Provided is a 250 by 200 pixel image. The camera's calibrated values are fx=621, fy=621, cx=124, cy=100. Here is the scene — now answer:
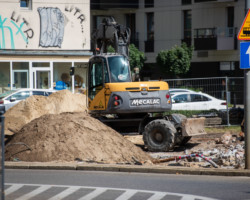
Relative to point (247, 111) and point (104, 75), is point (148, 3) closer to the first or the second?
point (104, 75)

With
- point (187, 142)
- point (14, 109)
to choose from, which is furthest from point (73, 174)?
point (14, 109)

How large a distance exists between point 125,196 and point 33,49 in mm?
32538

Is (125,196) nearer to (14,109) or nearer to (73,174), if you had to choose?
(73,174)

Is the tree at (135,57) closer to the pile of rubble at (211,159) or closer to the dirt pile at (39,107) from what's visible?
the dirt pile at (39,107)

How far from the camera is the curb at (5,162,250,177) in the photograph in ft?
42.0

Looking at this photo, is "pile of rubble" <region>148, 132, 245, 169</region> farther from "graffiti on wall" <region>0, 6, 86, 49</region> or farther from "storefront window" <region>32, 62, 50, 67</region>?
"storefront window" <region>32, 62, 50, 67</region>

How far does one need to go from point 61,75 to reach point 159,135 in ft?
80.9

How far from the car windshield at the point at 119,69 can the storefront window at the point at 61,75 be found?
73.8ft

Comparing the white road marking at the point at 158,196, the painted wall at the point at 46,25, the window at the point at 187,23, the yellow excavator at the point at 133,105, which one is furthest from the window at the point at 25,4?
the white road marking at the point at 158,196

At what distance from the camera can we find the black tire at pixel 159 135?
62.1 ft

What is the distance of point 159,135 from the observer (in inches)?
755

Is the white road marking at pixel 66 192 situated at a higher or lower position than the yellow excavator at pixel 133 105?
lower

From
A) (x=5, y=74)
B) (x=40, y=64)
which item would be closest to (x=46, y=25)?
(x=40, y=64)

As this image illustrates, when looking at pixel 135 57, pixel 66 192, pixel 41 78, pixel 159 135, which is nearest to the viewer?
pixel 66 192
